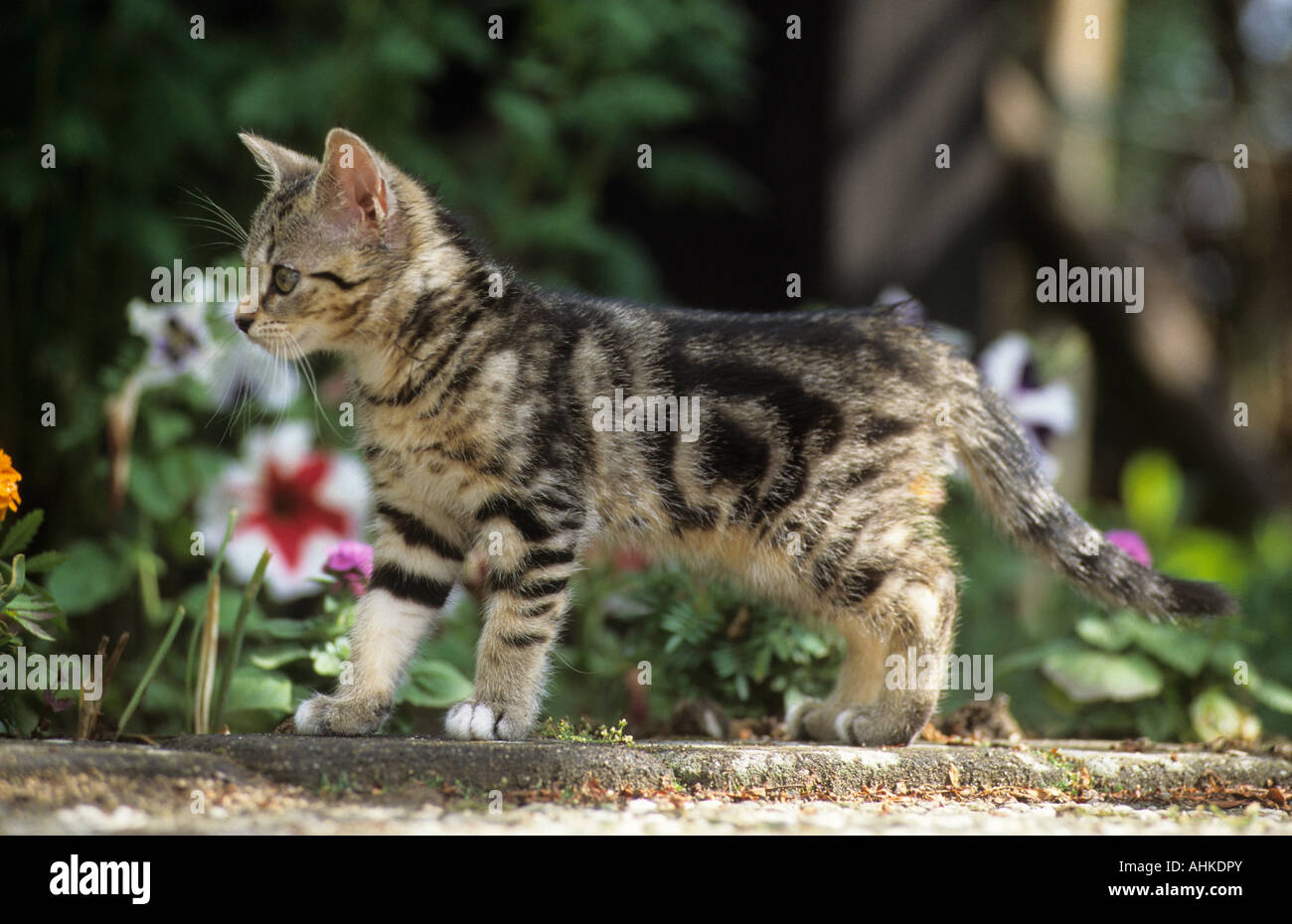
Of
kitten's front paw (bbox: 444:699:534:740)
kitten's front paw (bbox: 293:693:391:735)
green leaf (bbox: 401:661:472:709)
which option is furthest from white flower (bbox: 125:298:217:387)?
kitten's front paw (bbox: 444:699:534:740)

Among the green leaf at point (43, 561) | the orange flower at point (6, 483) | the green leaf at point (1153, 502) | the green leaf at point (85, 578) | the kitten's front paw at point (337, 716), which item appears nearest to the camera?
the orange flower at point (6, 483)

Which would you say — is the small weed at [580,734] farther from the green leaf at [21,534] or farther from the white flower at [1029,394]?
the white flower at [1029,394]

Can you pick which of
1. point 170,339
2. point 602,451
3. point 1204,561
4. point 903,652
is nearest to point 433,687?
point 602,451

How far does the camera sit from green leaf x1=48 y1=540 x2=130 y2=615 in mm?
3873

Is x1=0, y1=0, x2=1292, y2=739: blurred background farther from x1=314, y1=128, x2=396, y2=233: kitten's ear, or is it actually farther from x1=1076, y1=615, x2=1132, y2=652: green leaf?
x1=314, y1=128, x2=396, y2=233: kitten's ear

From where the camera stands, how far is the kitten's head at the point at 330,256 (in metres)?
3.28

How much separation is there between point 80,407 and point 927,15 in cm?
452

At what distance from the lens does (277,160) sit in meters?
3.53

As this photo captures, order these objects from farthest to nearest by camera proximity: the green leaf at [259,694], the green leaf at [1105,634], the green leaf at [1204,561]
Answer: the green leaf at [1204,561], the green leaf at [1105,634], the green leaf at [259,694]

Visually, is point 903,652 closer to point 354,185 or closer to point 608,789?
point 608,789

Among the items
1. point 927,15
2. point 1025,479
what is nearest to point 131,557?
point 1025,479

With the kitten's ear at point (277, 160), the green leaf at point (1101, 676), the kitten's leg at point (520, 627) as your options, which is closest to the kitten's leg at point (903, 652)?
the green leaf at point (1101, 676)

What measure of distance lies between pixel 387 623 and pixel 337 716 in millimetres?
290

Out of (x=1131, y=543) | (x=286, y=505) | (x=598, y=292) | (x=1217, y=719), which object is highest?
(x=598, y=292)
